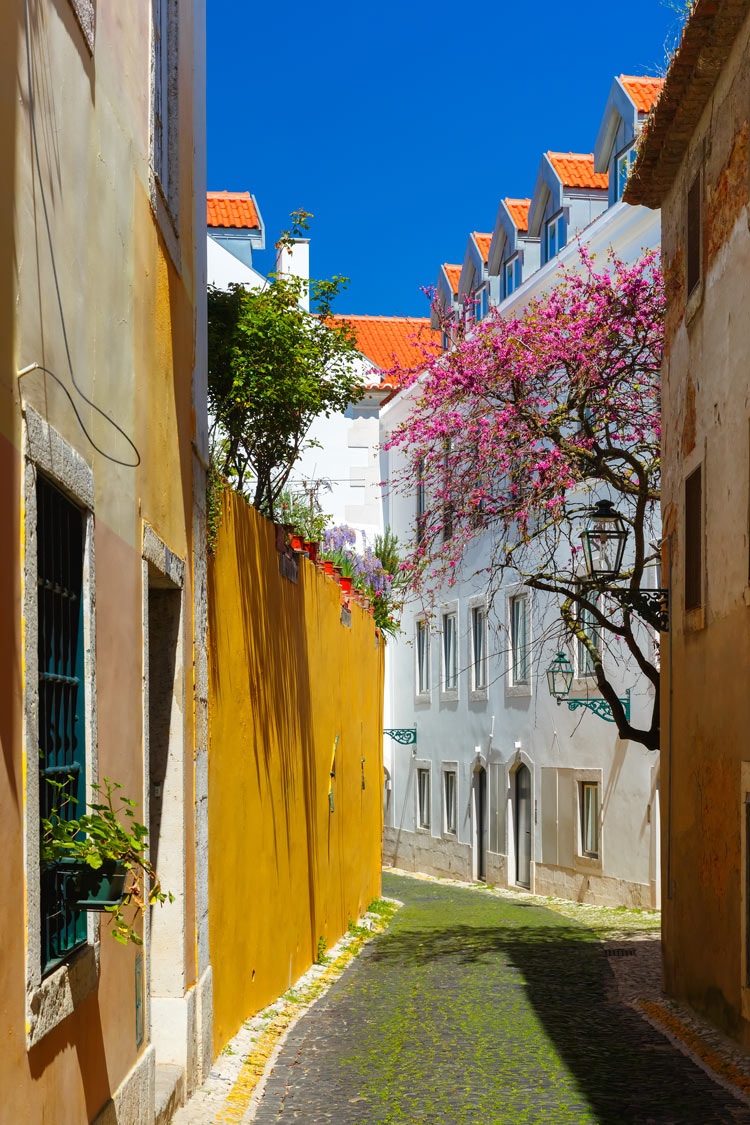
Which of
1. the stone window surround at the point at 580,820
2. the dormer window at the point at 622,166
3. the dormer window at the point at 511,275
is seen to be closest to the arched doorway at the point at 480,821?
the stone window surround at the point at 580,820

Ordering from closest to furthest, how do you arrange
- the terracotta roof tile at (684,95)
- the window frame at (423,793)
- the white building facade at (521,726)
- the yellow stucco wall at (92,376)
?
the yellow stucco wall at (92,376) → the terracotta roof tile at (684,95) → the white building facade at (521,726) → the window frame at (423,793)

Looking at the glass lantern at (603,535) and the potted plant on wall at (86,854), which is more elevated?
the glass lantern at (603,535)

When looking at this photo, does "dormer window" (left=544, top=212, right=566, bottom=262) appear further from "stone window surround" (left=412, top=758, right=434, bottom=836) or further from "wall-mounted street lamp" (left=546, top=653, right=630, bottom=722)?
"stone window surround" (left=412, top=758, right=434, bottom=836)

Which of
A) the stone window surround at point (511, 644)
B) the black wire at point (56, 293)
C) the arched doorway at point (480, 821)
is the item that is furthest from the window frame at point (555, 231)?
the black wire at point (56, 293)

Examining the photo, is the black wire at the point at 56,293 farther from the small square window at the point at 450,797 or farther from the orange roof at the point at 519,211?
the small square window at the point at 450,797

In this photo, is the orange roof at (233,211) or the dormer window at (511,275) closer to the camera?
the dormer window at (511,275)

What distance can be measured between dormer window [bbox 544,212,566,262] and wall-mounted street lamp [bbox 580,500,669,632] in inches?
479

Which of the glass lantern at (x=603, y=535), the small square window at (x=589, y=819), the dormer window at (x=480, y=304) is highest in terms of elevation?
the dormer window at (x=480, y=304)

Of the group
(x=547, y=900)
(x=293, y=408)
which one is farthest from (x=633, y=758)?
(x=293, y=408)

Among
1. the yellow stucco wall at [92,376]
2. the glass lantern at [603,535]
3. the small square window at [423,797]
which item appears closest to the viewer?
the yellow stucco wall at [92,376]

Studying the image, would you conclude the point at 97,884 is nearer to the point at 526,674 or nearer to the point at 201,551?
the point at 201,551

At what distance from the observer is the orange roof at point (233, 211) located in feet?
105

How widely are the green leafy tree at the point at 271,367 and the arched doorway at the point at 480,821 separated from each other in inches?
668

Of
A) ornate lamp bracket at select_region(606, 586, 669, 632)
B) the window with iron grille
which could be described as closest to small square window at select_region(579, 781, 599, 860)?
ornate lamp bracket at select_region(606, 586, 669, 632)
